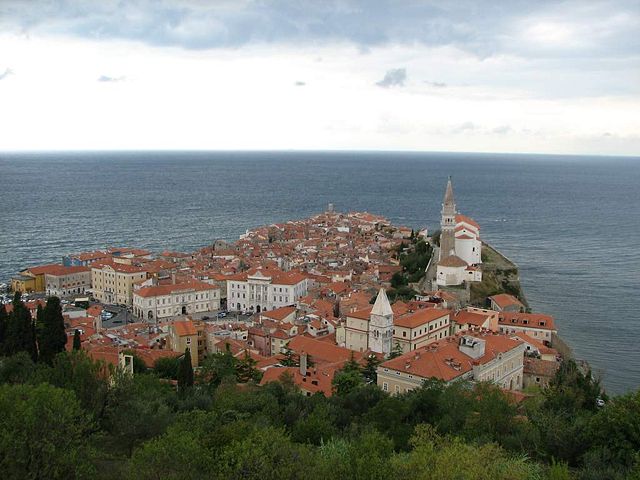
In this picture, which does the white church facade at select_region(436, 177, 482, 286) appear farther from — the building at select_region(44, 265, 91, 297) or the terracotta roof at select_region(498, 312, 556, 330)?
the building at select_region(44, 265, 91, 297)

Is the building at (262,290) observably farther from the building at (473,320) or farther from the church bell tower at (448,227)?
the building at (473,320)

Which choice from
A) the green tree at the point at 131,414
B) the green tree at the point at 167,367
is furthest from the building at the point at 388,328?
the green tree at the point at 131,414

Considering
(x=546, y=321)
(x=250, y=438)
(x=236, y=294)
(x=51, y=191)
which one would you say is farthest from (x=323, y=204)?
(x=250, y=438)

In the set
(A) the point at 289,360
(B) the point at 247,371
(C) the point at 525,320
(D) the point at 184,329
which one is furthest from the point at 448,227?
(B) the point at 247,371

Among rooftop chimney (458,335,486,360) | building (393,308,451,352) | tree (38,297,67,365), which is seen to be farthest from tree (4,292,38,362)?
rooftop chimney (458,335,486,360)

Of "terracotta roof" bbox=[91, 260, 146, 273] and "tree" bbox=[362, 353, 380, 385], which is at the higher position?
"terracotta roof" bbox=[91, 260, 146, 273]

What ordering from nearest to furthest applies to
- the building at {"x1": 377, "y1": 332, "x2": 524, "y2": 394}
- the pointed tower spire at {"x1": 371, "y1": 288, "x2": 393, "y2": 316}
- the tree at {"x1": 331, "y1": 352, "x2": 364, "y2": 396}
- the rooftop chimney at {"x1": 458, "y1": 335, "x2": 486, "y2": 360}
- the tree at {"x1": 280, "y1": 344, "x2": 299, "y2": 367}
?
1. the tree at {"x1": 331, "y1": 352, "x2": 364, "y2": 396}
2. the building at {"x1": 377, "y1": 332, "x2": 524, "y2": 394}
3. the rooftop chimney at {"x1": 458, "y1": 335, "x2": 486, "y2": 360}
4. the tree at {"x1": 280, "y1": 344, "x2": 299, "y2": 367}
5. the pointed tower spire at {"x1": 371, "y1": 288, "x2": 393, "y2": 316}
